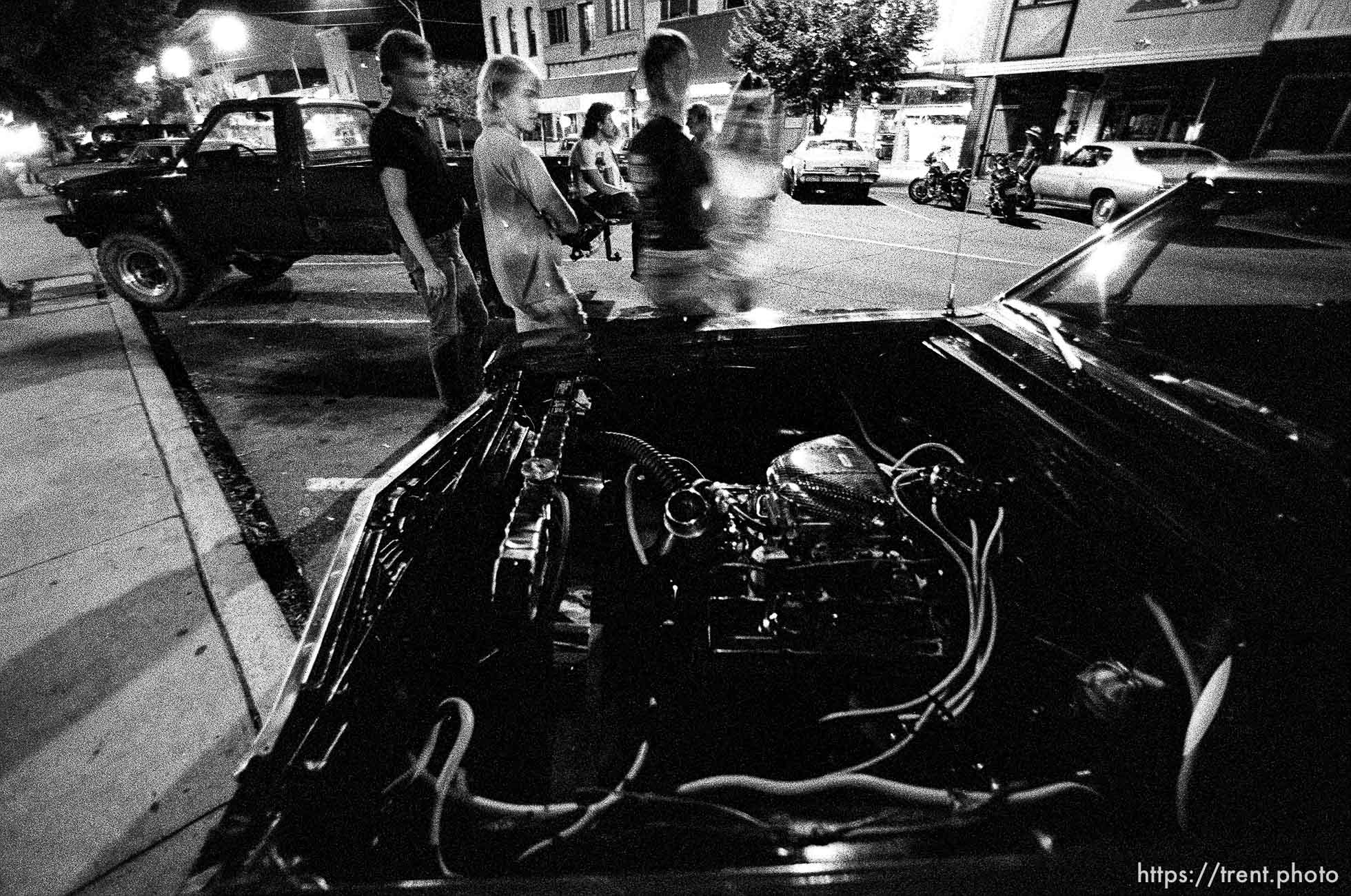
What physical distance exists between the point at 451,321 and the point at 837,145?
13.1 m

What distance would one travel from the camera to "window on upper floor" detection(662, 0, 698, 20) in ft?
82.3

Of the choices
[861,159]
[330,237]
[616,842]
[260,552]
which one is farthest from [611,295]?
[861,159]

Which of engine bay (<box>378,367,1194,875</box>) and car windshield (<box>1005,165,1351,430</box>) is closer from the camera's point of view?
engine bay (<box>378,367,1194,875</box>)

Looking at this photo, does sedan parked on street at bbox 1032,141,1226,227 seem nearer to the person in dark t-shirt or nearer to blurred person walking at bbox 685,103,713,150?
blurred person walking at bbox 685,103,713,150

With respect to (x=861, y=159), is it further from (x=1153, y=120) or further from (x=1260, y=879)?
(x=1260, y=879)

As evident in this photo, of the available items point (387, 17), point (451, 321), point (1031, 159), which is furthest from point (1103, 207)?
Answer: point (387, 17)

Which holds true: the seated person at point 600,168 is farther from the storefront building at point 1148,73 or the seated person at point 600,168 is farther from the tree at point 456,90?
the tree at point 456,90

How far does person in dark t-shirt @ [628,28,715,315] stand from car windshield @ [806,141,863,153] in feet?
40.5

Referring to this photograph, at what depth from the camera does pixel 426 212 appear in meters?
3.43

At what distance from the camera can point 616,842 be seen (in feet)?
2.76

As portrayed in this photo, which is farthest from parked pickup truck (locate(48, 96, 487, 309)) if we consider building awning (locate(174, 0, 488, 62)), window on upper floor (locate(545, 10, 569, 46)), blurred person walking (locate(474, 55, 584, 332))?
building awning (locate(174, 0, 488, 62))

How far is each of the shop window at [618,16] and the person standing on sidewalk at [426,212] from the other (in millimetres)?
30078

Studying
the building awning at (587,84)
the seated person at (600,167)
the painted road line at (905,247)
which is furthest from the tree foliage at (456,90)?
the seated person at (600,167)

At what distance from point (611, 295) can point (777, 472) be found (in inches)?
194
